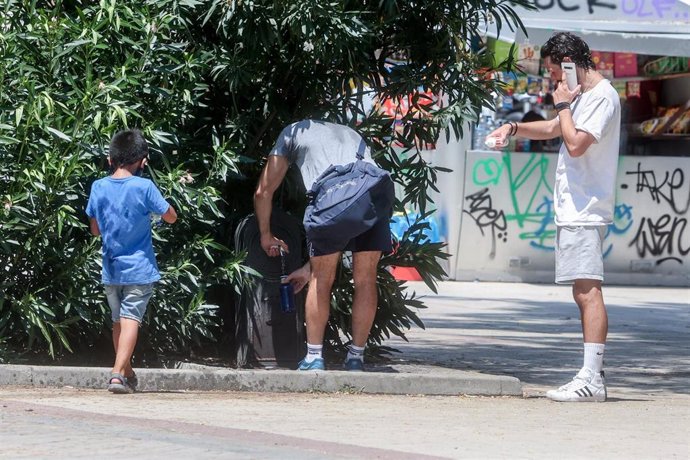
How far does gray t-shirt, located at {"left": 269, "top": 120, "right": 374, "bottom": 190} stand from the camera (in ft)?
25.4

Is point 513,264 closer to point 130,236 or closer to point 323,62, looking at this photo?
point 323,62

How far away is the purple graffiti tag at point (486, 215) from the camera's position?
1764cm

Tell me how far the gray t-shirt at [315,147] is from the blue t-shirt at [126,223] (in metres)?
0.90

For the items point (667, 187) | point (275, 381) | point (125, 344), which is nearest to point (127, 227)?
point (125, 344)

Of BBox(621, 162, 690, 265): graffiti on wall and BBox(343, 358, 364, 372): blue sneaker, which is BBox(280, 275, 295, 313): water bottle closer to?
BBox(343, 358, 364, 372): blue sneaker

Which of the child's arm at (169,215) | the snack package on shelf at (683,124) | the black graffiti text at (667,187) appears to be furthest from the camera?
the snack package on shelf at (683,124)

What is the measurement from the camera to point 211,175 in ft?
25.8

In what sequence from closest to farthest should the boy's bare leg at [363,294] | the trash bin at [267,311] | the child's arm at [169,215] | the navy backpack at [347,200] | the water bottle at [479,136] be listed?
1. the child's arm at [169,215]
2. the navy backpack at [347,200]
3. the boy's bare leg at [363,294]
4. the trash bin at [267,311]
5. the water bottle at [479,136]

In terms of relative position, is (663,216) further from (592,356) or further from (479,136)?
(592,356)

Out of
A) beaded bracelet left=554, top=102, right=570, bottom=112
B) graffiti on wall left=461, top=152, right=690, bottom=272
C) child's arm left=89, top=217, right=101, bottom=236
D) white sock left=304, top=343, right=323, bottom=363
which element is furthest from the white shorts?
graffiti on wall left=461, top=152, right=690, bottom=272

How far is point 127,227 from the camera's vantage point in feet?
23.5

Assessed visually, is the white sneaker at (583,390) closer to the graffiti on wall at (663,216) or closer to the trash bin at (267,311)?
the trash bin at (267,311)

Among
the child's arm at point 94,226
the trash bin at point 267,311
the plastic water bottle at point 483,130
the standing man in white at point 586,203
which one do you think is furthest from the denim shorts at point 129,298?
the plastic water bottle at point 483,130

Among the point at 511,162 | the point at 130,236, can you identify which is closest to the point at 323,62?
the point at 130,236
